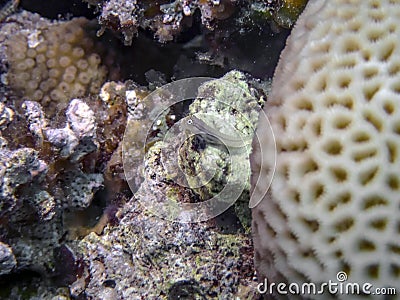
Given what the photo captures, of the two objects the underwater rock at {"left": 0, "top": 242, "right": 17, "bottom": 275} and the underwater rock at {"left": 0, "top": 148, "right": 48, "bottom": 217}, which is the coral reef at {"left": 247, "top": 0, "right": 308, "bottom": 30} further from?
the underwater rock at {"left": 0, "top": 242, "right": 17, "bottom": 275}

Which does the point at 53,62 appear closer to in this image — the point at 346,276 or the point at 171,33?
the point at 171,33

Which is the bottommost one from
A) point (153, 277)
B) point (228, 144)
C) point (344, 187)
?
point (153, 277)

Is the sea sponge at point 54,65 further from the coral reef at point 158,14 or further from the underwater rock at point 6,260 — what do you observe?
the underwater rock at point 6,260

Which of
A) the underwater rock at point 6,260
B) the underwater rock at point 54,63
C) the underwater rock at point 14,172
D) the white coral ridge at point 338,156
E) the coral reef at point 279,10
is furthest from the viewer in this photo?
the underwater rock at point 54,63

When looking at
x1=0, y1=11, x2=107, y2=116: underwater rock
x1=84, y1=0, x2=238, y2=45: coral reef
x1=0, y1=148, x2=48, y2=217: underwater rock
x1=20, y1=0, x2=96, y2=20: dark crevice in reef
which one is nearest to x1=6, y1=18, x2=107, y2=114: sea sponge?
x1=0, y1=11, x2=107, y2=116: underwater rock

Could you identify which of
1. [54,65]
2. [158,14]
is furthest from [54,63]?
[158,14]

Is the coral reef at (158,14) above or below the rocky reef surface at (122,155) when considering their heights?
above

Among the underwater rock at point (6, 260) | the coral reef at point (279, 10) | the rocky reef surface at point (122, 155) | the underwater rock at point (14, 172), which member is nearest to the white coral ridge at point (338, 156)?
the rocky reef surface at point (122, 155)

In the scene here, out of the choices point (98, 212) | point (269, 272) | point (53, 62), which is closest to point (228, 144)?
point (269, 272)
